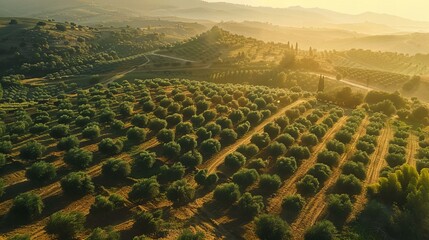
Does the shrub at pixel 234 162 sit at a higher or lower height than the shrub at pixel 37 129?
lower

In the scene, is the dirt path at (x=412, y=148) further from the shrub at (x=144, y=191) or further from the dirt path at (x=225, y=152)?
the shrub at (x=144, y=191)

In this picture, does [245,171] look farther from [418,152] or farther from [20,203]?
[418,152]

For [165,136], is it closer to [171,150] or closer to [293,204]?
[171,150]

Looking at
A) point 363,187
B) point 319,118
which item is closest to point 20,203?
point 363,187

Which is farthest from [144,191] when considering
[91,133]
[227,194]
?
[91,133]

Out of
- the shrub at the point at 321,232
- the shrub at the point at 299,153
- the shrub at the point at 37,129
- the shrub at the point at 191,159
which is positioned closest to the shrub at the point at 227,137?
the shrub at the point at 191,159
